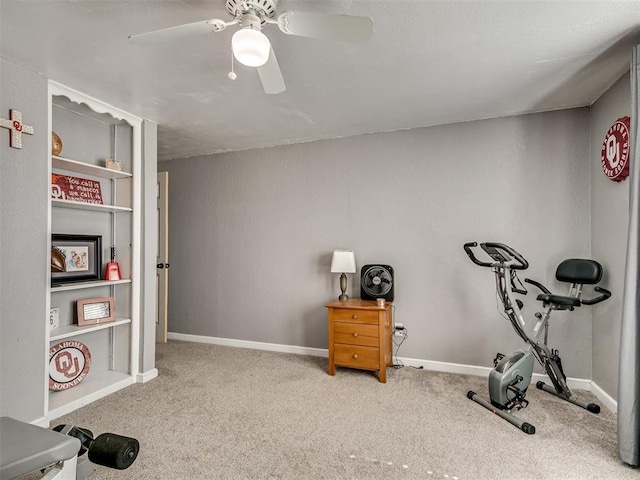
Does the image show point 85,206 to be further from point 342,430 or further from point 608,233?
point 608,233

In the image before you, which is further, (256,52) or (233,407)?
(233,407)

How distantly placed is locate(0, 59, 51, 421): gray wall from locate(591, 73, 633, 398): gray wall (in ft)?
12.8

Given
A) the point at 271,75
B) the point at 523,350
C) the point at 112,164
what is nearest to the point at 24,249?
the point at 112,164

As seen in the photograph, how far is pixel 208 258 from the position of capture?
4.25 m

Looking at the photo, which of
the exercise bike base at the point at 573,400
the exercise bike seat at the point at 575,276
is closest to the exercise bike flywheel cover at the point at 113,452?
the exercise bike seat at the point at 575,276

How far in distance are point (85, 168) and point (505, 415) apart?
141 inches

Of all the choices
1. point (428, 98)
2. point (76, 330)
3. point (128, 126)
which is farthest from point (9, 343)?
point (428, 98)

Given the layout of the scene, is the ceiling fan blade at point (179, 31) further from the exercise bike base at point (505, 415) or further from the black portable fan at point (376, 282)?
the exercise bike base at point (505, 415)

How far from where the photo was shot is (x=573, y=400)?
8.25 feet

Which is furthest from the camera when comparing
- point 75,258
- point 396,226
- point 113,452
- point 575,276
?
point 396,226

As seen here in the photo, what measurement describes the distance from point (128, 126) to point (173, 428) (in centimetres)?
253

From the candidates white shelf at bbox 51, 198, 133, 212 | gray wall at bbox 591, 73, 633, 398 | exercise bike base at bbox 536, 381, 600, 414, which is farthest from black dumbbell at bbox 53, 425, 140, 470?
gray wall at bbox 591, 73, 633, 398

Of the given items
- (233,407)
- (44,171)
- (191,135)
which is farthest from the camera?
(191,135)

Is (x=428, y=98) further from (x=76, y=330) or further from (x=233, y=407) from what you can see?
(x=76, y=330)
